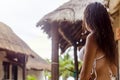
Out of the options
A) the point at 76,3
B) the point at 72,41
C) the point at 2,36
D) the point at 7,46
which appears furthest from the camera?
the point at 2,36

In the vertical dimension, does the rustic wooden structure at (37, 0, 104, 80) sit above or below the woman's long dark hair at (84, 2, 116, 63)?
above

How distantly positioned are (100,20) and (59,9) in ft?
18.8

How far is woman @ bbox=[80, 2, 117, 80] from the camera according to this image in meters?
2.31

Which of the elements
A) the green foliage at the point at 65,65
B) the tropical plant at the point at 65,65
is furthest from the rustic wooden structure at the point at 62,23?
the green foliage at the point at 65,65

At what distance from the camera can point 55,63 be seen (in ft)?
23.7

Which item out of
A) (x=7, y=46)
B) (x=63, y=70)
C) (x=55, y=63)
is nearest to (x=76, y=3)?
(x=55, y=63)

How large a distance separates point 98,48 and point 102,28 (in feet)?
0.45

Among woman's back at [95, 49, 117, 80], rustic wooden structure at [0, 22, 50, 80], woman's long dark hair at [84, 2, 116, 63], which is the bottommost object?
woman's back at [95, 49, 117, 80]

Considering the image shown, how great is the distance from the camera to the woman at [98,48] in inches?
91.1

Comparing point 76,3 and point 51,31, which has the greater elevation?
point 76,3

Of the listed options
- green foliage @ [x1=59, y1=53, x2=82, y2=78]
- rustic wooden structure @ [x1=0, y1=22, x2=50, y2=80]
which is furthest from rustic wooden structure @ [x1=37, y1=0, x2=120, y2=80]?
green foliage @ [x1=59, y1=53, x2=82, y2=78]

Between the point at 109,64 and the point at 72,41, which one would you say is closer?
the point at 109,64

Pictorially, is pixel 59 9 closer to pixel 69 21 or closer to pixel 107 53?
pixel 69 21

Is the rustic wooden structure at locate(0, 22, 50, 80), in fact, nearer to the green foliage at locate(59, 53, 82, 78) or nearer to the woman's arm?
the woman's arm
